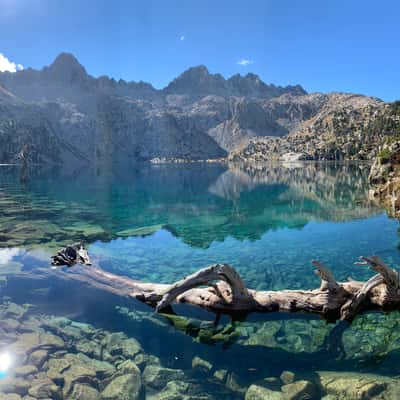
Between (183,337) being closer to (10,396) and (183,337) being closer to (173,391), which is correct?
(173,391)

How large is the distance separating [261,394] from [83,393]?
6.31 meters

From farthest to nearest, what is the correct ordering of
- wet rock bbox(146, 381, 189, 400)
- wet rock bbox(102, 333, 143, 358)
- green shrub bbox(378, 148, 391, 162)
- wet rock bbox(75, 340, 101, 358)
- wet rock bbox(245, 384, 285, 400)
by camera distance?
green shrub bbox(378, 148, 391, 162) → wet rock bbox(102, 333, 143, 358) → wet rock bbox(75, 340, 101, 358) → wet rock bbox(146, 381, 189, 400) → wet rock bbox(245, 384, 285, 400)

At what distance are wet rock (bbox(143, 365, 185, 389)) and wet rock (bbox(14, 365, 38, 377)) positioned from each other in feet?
14.1

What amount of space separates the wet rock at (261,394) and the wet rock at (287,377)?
2.74 ft

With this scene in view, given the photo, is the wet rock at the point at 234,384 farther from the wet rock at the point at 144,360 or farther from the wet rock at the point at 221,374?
the wet rock at the point at 144,360

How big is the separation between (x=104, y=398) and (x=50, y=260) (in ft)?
57.1

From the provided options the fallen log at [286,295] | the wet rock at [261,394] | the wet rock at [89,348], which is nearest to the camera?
the wet rock at [261,394]

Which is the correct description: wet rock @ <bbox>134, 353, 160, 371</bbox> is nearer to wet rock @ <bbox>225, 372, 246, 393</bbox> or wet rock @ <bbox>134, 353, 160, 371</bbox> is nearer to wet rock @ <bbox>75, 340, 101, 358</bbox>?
wet rock @ <bbox>75, 340, 101, 358</bbox>

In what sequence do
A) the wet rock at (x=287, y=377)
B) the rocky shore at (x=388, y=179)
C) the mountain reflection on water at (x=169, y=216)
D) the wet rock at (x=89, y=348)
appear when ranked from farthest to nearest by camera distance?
the rocky shore at (x=388, y=179) → the mountain reflection on water at (x=169, y=216) → the wet rock at (x=89, y=348) → the wet rock at (x=287, y=377)

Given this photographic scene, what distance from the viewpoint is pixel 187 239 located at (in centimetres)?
3678

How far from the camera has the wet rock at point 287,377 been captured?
472 inches

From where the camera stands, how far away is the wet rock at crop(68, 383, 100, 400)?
449 inches

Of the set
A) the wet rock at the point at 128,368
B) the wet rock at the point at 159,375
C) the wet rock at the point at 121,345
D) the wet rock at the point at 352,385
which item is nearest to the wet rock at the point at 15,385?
the wet rock at the point at 128,368

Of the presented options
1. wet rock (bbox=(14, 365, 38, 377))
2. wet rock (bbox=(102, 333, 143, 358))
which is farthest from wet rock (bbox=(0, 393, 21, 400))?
wet rock (bbox=(102, 333, 143, 358))
